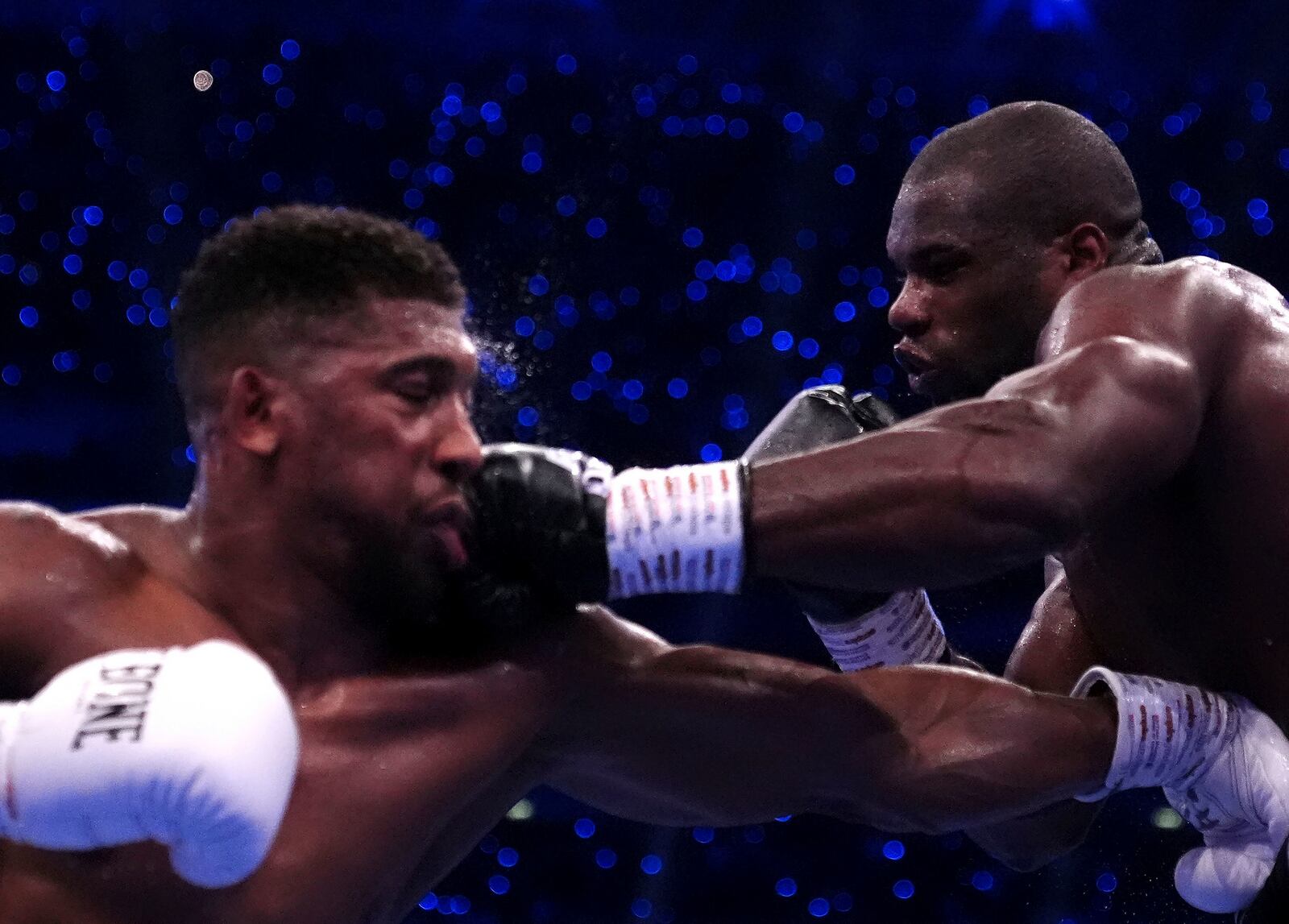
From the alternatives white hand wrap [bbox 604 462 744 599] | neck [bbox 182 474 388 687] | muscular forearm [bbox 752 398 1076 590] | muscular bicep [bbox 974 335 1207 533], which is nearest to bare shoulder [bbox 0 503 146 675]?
neck [bbox 182 474 388 687]

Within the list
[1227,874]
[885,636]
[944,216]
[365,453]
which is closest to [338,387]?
[365,453]

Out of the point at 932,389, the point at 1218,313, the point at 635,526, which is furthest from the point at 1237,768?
the point at 635,526

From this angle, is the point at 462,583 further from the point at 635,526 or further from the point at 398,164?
the point at 398,164

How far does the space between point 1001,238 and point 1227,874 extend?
91 cm

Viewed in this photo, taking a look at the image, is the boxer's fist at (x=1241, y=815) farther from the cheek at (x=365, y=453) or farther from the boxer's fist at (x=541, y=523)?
the cheek at (x=365, y=453)

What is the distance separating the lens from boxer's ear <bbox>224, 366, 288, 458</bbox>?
5.18 ft

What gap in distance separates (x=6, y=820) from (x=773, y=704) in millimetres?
866

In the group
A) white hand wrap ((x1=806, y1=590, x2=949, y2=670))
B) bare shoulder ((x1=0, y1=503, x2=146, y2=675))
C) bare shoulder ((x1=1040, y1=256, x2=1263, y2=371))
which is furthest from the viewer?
white hand wrap ((x1=806, y1=590, x2=949, y2=670))

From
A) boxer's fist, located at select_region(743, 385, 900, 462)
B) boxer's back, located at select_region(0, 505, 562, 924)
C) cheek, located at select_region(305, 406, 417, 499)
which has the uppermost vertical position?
cheek, located at select_region(305, 406, 417, 499)

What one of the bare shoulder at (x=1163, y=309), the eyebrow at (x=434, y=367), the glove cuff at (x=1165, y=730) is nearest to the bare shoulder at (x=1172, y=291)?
the bare shoulder at (x=1163, y=309)

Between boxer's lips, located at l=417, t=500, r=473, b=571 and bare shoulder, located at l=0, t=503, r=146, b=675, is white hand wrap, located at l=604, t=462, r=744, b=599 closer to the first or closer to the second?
boxer's lips, located at l=417, t=500, r=473, b=571

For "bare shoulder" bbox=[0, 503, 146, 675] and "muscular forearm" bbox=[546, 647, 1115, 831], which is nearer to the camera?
"bare shoulder" bbox=[0, 503, 146, 675]

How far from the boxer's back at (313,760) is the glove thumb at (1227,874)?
2.82 ft

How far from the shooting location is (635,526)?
153 centimetres
